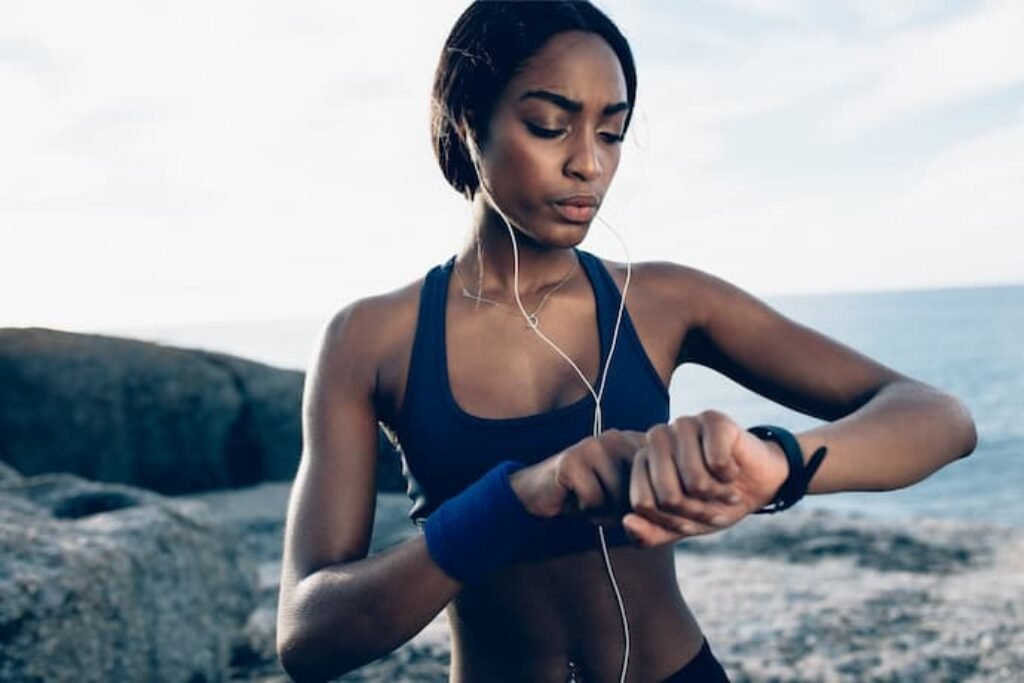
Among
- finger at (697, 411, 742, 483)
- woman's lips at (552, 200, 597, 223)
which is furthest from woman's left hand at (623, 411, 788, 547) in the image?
woman's lips at (552, 200, 597, 223)

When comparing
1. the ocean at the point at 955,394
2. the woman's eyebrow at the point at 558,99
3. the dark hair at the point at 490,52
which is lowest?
the ocean at the point at 955,394

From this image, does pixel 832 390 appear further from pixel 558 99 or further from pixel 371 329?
pixel 371 329

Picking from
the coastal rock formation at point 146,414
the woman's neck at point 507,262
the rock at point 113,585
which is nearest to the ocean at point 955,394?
the coastal rock formation at point 146,414

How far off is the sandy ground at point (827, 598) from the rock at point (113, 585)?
15.4 inches

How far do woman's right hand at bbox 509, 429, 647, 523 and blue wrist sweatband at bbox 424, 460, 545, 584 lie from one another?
6 centimetres

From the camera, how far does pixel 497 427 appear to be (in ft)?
7.50

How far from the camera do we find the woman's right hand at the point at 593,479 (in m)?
1.74

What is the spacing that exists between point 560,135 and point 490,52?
267 millimetres

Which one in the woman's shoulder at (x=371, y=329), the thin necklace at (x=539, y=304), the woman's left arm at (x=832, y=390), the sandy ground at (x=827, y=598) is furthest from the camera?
the sandy ground at (x=827, y=598)

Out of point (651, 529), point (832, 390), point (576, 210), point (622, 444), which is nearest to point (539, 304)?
point (576, 210)

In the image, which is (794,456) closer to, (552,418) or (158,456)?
(552,418)

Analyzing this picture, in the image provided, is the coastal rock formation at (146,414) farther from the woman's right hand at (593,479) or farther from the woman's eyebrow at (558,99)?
the woman's right hand at (593,479)

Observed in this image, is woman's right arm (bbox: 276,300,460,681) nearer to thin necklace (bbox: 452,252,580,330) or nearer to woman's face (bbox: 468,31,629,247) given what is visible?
thin necklace (bbox: 452,252,580,330)

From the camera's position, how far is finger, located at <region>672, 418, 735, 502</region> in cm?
164
